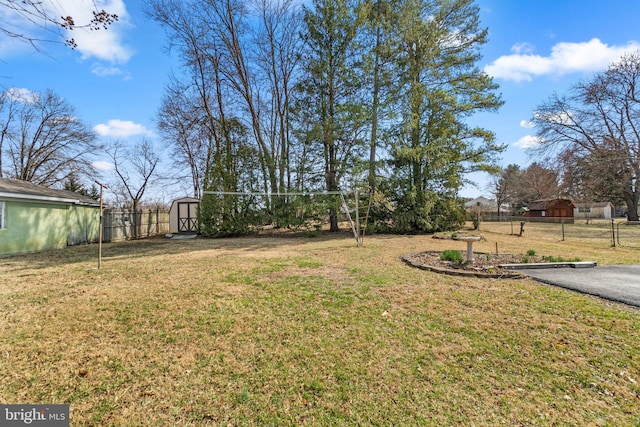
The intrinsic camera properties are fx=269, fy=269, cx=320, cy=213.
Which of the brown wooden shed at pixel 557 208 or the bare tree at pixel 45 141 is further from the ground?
the bare tree at pixel 45 141

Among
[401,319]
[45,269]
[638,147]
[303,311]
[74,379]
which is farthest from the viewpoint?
[638,147]

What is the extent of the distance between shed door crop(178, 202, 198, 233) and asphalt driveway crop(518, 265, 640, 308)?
57.5ft

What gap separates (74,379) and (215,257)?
5.65 m

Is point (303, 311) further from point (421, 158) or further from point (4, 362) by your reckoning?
point (421, 158)

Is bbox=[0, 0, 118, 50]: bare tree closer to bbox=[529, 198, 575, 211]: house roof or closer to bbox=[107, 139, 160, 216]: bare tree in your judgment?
bbox=[107, 139, 160, 216]: bare tree

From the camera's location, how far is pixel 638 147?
14.9 m

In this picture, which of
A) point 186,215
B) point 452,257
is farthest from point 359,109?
point 186,215

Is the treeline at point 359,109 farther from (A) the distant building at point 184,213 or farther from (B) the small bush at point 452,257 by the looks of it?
(B) the small bush at point 452,257

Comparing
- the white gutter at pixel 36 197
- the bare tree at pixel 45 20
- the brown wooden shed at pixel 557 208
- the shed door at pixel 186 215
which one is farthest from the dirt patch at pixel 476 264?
the brown wooden shed at pixel 557 208

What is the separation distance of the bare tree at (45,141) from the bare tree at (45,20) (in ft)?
74.4

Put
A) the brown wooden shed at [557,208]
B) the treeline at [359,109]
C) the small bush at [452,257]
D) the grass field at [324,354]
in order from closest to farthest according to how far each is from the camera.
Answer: the grass field at [324,354]
the small bush at [452,257]
the treeline at [359,109]
the brown wooden shed at [557,208]

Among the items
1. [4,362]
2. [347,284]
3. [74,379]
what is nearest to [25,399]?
[74,379]

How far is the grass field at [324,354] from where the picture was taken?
2.01 m

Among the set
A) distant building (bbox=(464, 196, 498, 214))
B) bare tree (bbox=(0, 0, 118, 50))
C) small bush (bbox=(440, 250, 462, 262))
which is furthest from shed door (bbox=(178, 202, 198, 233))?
distant building (bbox=(464, 196, 498, 214))
